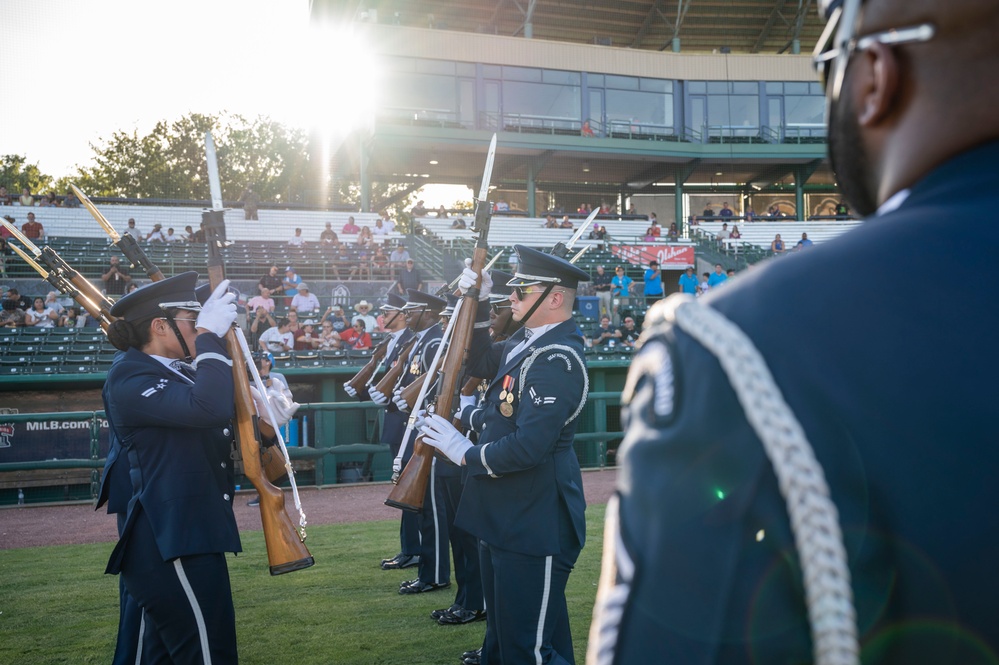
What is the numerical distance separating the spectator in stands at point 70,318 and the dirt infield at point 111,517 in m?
5.12

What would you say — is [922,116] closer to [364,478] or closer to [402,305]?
[402,305]

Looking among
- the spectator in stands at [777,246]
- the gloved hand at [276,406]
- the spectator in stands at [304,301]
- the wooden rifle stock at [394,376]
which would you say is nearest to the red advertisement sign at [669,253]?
the spectator in stands at [777,246]

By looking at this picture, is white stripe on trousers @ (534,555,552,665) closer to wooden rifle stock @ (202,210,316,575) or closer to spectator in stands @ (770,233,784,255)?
wooden rifle stock @ (202,210,316,575)

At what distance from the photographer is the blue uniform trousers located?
3.48m

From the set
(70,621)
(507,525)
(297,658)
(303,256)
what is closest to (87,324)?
(303,256)

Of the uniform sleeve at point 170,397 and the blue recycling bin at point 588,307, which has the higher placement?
the blue recycling bin at point 588,307

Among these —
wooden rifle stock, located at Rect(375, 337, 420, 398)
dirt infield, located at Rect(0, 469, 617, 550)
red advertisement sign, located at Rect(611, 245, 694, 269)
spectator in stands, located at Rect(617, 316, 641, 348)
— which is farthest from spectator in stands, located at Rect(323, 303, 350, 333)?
red advertisement sign, located at Rect(611, 245, 694, 269)

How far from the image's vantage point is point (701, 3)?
3581 centimetres

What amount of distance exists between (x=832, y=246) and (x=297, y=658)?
194 inches

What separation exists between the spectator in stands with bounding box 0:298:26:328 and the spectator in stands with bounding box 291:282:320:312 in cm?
488

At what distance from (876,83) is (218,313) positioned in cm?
353

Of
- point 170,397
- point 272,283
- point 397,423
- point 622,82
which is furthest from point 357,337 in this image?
point 622,82

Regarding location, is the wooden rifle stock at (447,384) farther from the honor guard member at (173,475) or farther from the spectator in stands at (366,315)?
the spectator in stands at (366,315)

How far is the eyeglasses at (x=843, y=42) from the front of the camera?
0.92m
